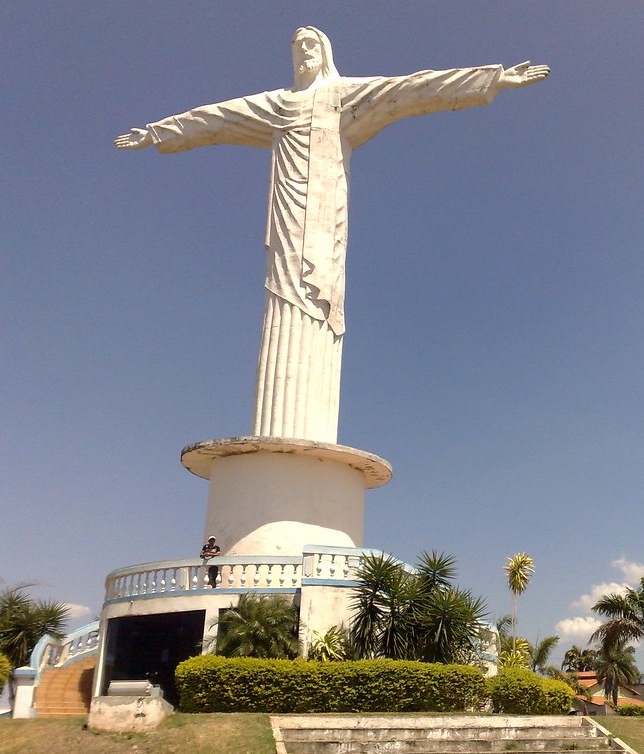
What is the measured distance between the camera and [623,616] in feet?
103

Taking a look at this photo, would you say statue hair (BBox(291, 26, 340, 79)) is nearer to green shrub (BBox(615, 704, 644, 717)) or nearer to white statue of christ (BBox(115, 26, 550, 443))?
white statue of christ (BBox(115, 26, 550, 443))

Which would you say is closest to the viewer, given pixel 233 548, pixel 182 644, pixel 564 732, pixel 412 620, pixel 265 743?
pixel 265 743

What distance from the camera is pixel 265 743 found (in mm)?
11344

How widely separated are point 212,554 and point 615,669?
971 inches

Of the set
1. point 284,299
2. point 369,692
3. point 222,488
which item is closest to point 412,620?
point 369,692

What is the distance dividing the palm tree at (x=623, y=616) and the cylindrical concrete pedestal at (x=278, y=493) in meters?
15.5

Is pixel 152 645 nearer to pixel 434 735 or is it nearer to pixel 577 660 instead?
pixel 434 735

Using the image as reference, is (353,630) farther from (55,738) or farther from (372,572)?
(55,738)

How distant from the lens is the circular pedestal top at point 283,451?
19.9 meters

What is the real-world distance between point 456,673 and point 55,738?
6.67 m

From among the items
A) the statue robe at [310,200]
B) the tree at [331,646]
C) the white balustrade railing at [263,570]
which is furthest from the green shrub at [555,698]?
the statue robe at [310,200]

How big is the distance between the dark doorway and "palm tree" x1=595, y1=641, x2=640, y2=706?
23072 mm

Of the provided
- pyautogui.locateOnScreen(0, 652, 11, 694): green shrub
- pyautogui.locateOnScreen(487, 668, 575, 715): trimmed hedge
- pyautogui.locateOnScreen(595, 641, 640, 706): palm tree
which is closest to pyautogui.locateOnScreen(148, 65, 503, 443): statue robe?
pyautogui.locateOnScreen(0, 652, 11, 694): green shrub

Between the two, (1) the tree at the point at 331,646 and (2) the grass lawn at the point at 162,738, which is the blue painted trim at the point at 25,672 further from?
(1) the tree at the point at 331,646
